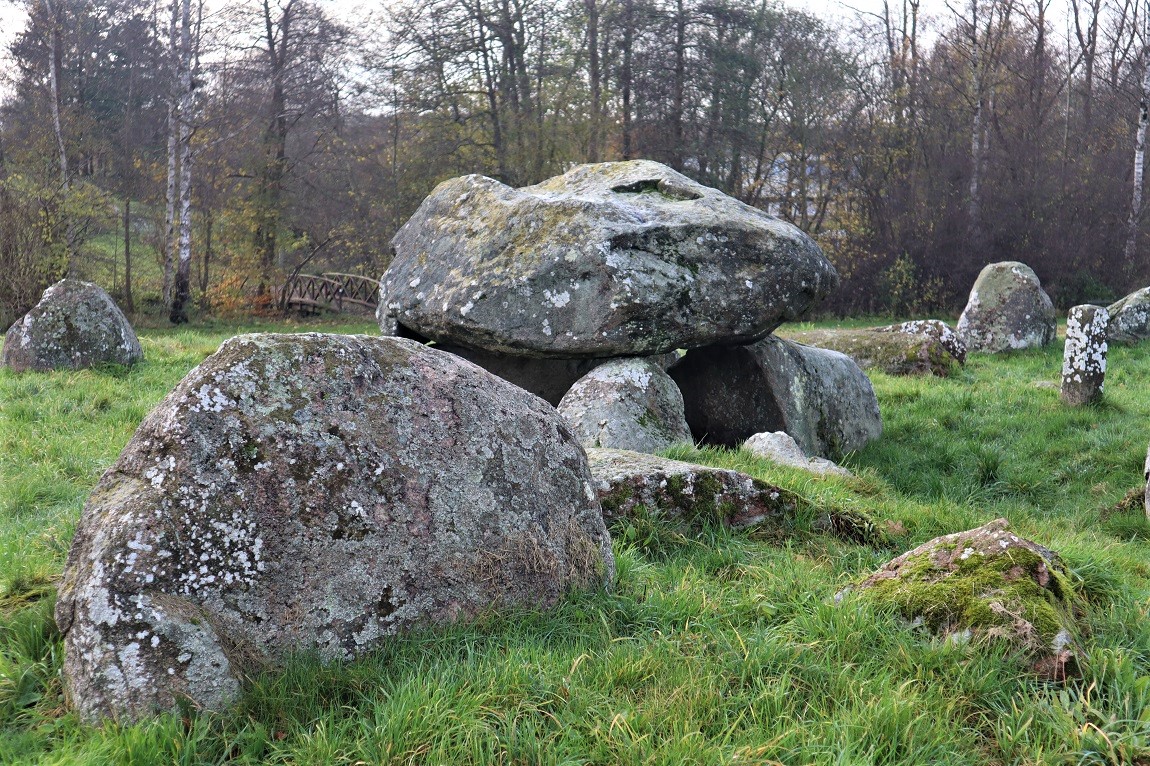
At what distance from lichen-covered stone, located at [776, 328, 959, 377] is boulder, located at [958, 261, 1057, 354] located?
270 centimetres

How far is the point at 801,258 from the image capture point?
927 centimetres

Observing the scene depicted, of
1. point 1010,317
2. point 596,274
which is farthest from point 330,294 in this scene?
point 596,274

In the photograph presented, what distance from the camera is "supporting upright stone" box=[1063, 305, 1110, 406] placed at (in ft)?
35.9

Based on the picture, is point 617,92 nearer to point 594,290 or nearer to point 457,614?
point 594,290

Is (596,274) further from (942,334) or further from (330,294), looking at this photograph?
(330,294)

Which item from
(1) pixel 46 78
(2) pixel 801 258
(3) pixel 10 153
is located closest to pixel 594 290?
(2) pixel 801 258

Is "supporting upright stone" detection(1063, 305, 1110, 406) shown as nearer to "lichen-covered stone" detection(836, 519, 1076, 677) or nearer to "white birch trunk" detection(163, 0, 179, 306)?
"lichen-covered stone" detection(836, 519, 1076, 677)

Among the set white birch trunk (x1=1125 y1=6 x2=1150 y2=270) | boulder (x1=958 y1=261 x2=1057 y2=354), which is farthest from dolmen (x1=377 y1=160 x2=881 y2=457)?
white birch trunk (x1=1125 y1=6 x2=1150 y2=270)

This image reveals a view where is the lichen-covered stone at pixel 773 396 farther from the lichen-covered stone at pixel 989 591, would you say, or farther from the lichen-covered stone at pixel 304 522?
the lichen-covered stone at pixel 304 522

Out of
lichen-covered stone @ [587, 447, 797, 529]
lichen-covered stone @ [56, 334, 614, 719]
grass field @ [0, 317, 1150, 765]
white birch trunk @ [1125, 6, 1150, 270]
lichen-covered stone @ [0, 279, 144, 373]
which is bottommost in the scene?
grass field @ [0, 317, 1150, 765]

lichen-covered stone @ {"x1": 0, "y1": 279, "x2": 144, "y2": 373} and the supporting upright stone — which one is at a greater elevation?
lichen-covered stone @ {"x1": 0, "y1": 279, "x2": 144, "y2": 373}

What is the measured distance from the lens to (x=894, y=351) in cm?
1384

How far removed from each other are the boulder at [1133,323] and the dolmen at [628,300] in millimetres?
8943

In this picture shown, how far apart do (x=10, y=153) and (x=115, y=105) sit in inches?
311
